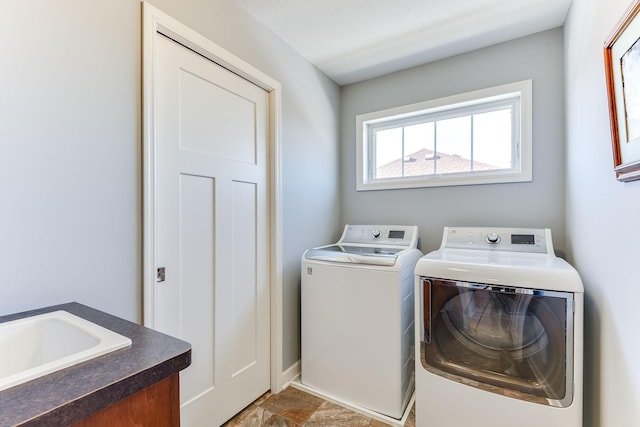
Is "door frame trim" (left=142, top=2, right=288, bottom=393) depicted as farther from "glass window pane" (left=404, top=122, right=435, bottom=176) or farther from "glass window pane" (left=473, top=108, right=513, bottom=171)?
"glass window pane" (left=473, top=108, right=513, bottom=171)

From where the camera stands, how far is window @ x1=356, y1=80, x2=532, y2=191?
203 centimetres

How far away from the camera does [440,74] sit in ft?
7.35

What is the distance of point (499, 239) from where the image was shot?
1897 millimetres

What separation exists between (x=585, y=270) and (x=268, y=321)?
1.75 metres

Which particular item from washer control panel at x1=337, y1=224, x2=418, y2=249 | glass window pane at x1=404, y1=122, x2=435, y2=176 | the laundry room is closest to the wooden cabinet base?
the laundry room

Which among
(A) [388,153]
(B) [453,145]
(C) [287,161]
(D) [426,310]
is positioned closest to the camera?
(D) [426,310]

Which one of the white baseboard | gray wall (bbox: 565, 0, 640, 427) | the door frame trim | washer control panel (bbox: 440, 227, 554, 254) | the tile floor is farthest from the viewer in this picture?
the white baseboard

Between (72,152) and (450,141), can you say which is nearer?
(72,152)

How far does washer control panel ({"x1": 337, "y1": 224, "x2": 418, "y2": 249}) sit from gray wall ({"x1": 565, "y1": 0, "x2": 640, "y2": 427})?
91 centimetres

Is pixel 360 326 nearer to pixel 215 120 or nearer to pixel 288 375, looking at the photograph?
pixel 288 375

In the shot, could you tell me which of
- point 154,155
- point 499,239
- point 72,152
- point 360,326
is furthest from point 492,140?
point 72,152

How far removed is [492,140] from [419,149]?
1.68 feet

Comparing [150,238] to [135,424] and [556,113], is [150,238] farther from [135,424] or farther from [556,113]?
[556,113]

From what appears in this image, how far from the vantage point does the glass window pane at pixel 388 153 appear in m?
2.52
